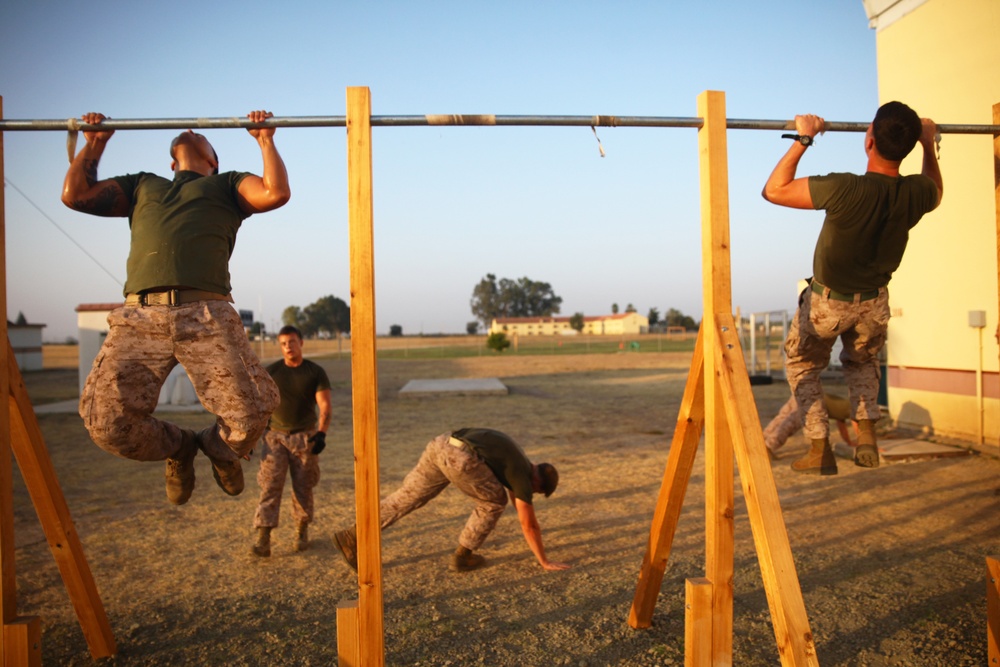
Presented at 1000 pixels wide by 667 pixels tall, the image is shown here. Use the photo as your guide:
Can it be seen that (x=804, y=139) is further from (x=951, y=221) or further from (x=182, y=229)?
(x=951, y=221)

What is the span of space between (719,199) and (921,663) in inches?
98.5

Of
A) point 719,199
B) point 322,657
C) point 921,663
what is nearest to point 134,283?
point 322,657

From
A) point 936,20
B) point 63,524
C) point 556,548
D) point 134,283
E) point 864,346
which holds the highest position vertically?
point 936,20

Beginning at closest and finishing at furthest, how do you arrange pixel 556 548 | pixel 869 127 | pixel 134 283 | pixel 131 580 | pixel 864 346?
pixel 134 283 → pixel 869 127 → pixel 864 346 → pixel 131 580 → pixel 556 548

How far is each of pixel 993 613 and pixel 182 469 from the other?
4076 mm

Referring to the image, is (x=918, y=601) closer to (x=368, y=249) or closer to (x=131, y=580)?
(x=368, y=249)

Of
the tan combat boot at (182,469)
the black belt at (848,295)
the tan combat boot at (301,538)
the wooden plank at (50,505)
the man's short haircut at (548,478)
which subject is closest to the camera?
the wooden plank at (50,505)

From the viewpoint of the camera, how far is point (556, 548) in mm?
5484

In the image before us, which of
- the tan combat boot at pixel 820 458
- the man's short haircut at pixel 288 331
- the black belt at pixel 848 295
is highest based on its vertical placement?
the black belt at pixel 848 295

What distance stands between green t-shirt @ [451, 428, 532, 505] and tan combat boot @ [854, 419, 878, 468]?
6.90 ft

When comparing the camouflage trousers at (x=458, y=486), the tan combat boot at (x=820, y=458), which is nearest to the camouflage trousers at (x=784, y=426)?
the tan combat boot at (x=820, y=458)

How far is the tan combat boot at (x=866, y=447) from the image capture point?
412 cm

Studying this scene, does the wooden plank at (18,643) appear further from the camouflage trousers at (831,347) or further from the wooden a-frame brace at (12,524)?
the camouflage trousers at (831,347)

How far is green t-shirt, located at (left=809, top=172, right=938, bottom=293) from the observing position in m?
3.48
